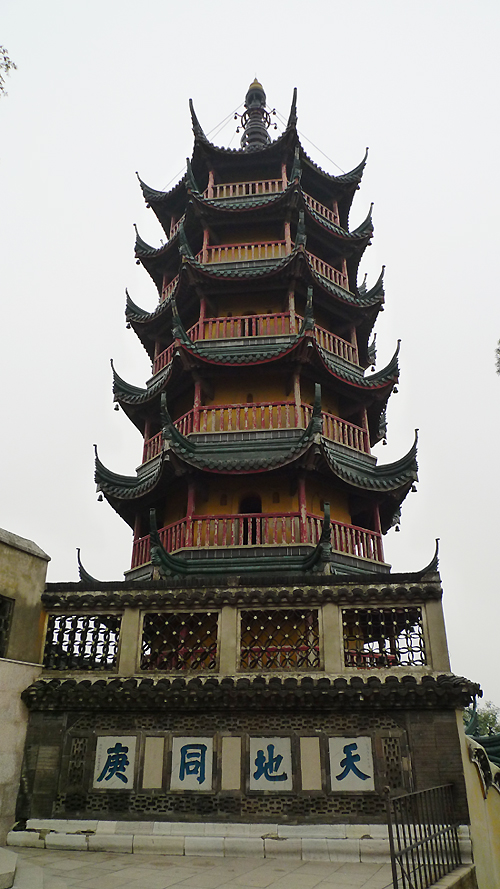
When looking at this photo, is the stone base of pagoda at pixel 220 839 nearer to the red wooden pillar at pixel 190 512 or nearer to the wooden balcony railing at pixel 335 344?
the red wooden pillar at pixel 190 512

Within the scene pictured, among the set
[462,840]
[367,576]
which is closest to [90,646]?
[367,576]

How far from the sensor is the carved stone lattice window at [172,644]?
838 cm

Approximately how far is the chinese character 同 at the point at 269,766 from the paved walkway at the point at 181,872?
0.85 m

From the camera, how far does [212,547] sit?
1121cm

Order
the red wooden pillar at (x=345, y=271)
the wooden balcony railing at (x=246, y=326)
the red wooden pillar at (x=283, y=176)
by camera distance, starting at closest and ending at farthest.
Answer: the wooden balcony railing at (x=246, y=326), the red wooden pillar at (x=283, y=176), the red wooden pillar at (x=345, y=271)

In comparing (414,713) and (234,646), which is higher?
(234,646)

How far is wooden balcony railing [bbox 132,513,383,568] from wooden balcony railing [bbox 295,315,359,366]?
4.33 m

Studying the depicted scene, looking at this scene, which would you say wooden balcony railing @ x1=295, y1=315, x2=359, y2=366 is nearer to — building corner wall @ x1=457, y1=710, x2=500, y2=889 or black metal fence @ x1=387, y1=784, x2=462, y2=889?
building corner wall @ x1=457, y1=710, x2=500, y2=889

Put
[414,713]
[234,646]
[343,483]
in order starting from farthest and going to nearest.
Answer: [343,483] < [234,646] < [414,713]

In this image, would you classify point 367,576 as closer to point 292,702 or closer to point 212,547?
point 292,702

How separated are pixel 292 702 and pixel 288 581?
1507 mm

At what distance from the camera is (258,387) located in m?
13.6

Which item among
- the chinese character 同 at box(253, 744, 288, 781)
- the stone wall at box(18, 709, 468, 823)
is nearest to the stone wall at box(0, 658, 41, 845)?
the stone wall at box(18, 709, 468, 823)

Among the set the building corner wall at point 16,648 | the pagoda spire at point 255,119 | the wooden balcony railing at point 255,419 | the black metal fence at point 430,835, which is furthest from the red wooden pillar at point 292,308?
the black metal fence at point 430,835
